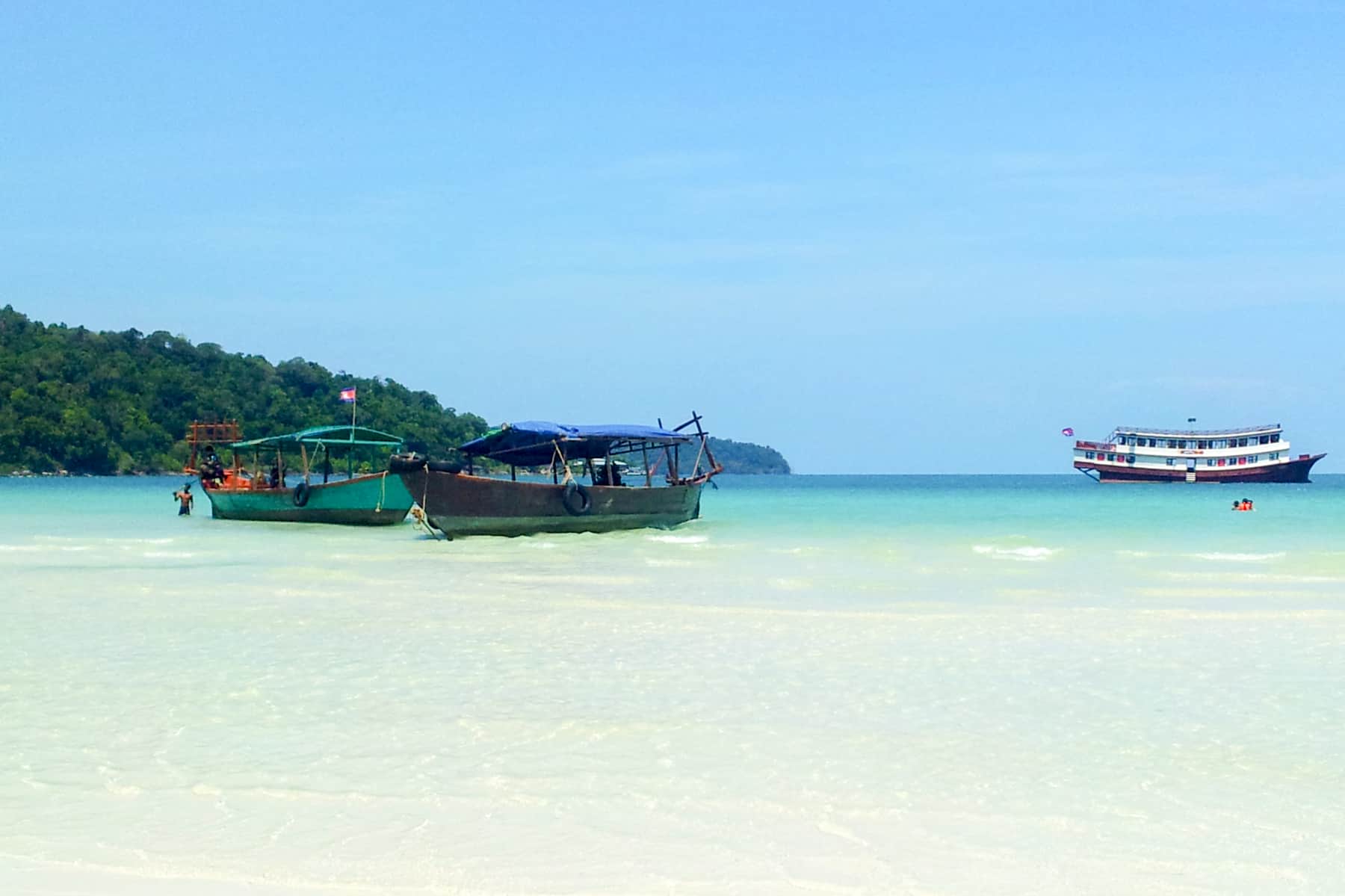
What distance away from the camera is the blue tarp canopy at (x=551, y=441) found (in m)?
26.2

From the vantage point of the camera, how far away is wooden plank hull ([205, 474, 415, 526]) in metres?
30.6

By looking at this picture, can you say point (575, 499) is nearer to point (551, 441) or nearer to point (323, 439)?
point (551, 441)

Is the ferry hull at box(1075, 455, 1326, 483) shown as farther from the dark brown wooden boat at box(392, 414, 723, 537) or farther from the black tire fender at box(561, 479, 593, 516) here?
the black tire fender at box(561, 479, 593, 516)

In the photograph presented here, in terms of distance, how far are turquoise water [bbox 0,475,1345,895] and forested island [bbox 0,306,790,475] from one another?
273 ft

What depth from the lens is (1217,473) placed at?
84812 mm

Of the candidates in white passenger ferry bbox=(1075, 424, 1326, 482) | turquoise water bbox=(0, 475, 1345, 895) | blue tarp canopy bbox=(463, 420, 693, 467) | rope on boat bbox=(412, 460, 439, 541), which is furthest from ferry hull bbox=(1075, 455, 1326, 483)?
turquoise water bbox=(0, 475, 1345, 895)

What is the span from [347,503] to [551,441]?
7.21 metres

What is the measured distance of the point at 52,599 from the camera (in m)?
14.4

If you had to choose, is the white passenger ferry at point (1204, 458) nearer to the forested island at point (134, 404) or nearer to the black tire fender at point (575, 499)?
the forested island at point (134, 404)

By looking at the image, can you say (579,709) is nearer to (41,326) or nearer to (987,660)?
(987,660)

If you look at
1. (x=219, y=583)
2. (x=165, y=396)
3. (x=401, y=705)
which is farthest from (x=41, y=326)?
(x=401, y=705)

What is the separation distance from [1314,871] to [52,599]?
1330 centimetres

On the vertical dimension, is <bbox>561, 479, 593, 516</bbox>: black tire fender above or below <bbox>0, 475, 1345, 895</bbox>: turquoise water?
above

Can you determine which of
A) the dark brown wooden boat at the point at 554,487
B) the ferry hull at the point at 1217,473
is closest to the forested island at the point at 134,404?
the ferry hull at the point at 1217,473
